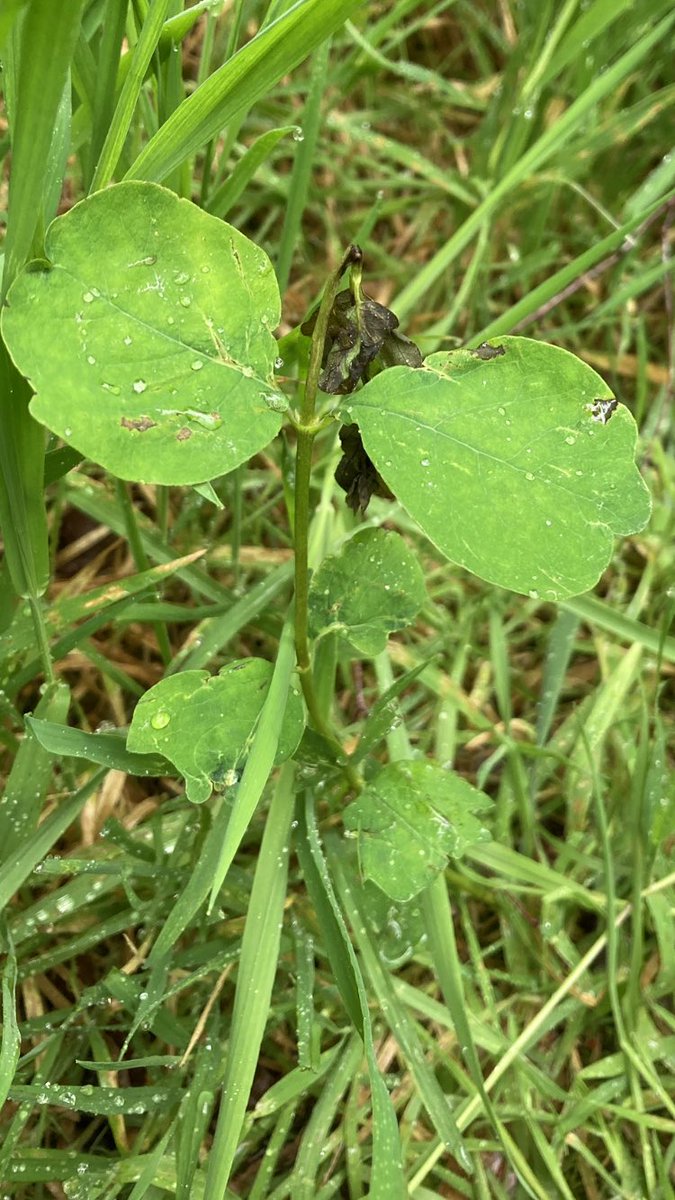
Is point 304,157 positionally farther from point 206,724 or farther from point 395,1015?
point 395,1015

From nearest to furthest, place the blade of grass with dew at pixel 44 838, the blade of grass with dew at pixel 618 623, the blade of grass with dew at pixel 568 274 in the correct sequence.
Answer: the blade of grass with dew at pixel 44 838
the blade of grass with dew at pixel 568 274
the blade of grass with dew at pixel 618 623

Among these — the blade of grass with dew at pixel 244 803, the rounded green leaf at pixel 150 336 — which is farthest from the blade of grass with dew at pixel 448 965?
the rounded green leaf at pixel 150 336

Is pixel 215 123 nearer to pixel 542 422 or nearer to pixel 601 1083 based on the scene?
pixel 542 422

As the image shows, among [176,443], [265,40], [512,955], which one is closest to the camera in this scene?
[176,443]

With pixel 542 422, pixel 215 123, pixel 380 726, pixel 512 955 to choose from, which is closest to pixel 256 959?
pixel 380 726

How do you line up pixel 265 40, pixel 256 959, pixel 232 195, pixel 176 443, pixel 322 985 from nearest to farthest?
pixel 176 443 → pixel 265 40 → pixel 256 959 → pixel 232 195 → pixel 322 985

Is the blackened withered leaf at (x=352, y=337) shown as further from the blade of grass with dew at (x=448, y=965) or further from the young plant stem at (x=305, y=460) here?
the blade of grass with dew at (x=448, y=965)

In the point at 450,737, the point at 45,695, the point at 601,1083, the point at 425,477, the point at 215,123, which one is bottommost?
the point at 601,1083
